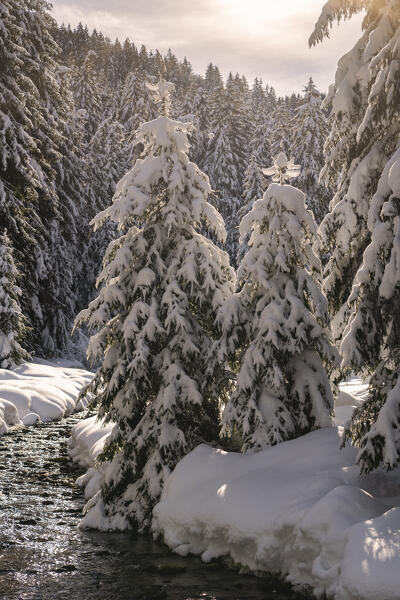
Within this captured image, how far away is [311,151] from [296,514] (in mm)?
31690

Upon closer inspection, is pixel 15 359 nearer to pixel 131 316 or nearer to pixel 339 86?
pixel 131 316

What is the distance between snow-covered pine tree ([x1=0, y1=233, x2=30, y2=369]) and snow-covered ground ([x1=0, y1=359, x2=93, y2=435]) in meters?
0.66

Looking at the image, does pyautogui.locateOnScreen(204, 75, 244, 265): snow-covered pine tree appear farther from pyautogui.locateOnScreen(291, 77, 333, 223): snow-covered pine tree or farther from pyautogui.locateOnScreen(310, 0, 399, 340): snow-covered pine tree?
pyautogui.locateOnScreen(310, 0, 399, 340): snow-covered pine tree

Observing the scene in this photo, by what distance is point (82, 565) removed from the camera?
935 centimetres

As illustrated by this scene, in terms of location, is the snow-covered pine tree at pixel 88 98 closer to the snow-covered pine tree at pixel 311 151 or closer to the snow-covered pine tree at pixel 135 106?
the snow-covered pine tree at pixel 135 106

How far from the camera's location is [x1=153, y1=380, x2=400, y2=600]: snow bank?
684 centimetres

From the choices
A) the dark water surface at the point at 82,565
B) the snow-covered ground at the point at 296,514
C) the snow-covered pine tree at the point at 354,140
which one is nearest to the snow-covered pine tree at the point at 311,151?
the snow-covered pine tree at the point at 354,140

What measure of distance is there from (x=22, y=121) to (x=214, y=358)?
19117 mm

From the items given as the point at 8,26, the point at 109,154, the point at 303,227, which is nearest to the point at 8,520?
the point at 303,227

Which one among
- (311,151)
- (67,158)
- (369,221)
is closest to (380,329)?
(369,221)

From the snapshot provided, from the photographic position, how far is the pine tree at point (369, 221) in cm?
733

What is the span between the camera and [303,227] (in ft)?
37.1

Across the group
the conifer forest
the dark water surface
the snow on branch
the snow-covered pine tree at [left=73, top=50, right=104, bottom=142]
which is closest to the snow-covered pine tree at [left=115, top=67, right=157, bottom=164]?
the snow-covered pine tree at [left=73, top=50, right=104, bottom=142]

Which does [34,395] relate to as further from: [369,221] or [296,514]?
[369,221]
